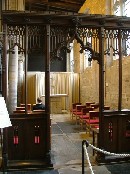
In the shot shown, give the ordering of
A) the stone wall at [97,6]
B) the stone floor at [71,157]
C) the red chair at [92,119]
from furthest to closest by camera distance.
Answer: the stone wall at [97,6] < the red chair at [92,119] < the stone floor at [71,157]

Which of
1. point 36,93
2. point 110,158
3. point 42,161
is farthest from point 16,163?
point 36,93

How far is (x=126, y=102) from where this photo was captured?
7.66 meters

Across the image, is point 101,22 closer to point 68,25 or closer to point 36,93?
point 68,25

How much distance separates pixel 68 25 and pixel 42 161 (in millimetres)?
2634

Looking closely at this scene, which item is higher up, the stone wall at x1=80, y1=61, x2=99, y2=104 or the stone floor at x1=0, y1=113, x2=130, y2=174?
the stone wall at x1=80, y1=61, x2=99, y2=104

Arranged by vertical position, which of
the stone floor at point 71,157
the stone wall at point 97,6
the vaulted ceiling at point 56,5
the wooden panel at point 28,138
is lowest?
the stone floor at point 71,157

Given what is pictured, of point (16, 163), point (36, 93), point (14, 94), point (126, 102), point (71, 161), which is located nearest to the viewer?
point (16, 163)

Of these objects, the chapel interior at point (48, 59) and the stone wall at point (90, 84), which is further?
the stone wall at point (90, 84)

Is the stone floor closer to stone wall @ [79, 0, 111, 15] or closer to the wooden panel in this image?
the wooden panel

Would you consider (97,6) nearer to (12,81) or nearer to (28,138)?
(12,81)

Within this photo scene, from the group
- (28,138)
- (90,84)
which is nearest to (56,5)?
(90,84)

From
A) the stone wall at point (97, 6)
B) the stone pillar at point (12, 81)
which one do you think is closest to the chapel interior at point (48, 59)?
the stone pillar at point (12, 81)

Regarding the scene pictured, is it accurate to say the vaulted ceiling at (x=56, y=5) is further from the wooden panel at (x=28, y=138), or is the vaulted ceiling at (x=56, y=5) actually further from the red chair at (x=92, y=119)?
the wooden panel at (x=28, y=138)

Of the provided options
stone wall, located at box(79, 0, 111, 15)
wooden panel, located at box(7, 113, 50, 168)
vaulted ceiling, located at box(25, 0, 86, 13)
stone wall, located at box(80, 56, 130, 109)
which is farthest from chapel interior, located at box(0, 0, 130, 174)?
vaulted ceiling, located at box(25, 0, 86, 13)
